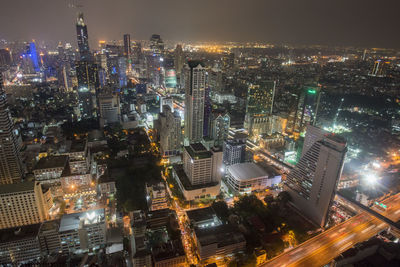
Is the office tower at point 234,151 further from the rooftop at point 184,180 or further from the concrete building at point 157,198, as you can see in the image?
the concrete building at point 157,198

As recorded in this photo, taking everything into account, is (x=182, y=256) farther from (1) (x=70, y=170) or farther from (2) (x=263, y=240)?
(1) (x=70, y=170)

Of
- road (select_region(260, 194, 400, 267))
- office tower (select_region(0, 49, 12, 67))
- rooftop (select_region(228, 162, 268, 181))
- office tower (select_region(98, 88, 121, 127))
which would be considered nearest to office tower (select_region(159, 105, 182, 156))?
rooftop (select_region(228, 162, 268, 181))

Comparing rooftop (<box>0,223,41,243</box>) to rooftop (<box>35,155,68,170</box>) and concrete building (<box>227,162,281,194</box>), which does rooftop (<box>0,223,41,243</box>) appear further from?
concrete building (<box>227,162,281,194</box>)

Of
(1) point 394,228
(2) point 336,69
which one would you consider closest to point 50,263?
(1) point 394,228

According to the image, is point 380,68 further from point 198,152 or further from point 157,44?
point 157,44

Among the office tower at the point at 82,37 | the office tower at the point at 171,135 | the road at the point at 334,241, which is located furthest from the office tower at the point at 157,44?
the road at the point at 334,241
